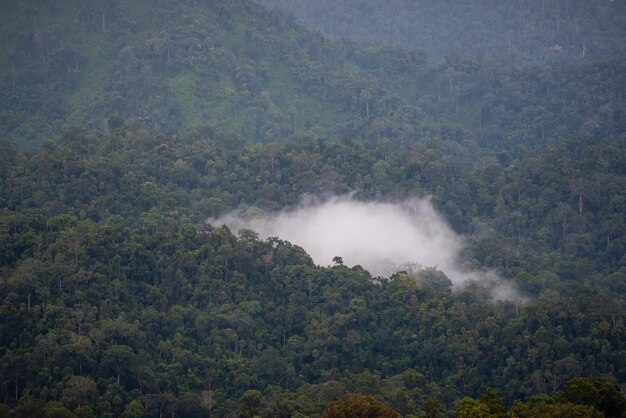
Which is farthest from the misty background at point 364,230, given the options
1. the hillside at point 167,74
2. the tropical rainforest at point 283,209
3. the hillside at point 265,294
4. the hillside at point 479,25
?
the hillside at point 479,25

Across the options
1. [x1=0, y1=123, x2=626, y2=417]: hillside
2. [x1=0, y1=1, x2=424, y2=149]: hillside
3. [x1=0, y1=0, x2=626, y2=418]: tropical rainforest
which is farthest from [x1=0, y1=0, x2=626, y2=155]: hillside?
[x1=0, y1=123, x2=626, y2=417]: hillside

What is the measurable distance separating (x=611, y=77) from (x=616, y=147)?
61.6 feet

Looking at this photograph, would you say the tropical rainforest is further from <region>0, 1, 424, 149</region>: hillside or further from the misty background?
the misty background

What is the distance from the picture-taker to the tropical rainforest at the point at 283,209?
5175cm

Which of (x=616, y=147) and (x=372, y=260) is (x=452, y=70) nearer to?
(x=616, y=147)

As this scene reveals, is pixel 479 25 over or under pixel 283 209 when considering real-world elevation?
over

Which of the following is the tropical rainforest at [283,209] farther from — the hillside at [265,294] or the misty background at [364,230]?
the misty background at [364,230]

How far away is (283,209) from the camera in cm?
7412

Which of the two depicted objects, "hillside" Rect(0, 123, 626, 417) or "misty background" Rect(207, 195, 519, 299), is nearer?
"hillside" Rect(0, 123, 626, 417)

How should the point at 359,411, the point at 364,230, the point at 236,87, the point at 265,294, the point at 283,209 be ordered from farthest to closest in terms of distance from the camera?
the point at 236,87 → the point at 283,209 → the point at 364,230 → the point at 265,294 → the point at 359,411

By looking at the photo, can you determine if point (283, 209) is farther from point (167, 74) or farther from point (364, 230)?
point (167, 74)

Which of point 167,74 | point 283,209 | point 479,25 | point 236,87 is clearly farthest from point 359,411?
point 479,25

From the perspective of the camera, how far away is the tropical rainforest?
51750 millimetres

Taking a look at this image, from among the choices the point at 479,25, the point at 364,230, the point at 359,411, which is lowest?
the point at 359,411
